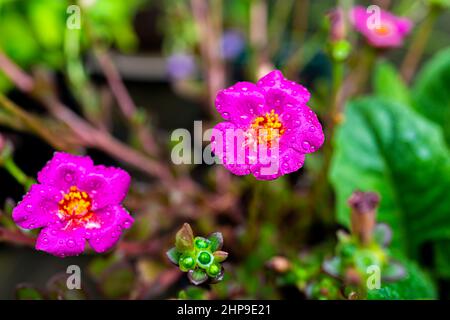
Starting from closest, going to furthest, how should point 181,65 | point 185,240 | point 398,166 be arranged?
point 185,240 → point 398,166 → point 181,65

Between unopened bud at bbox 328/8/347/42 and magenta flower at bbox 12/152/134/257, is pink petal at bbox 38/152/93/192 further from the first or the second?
unopened bud at bbox 328/8/347/42

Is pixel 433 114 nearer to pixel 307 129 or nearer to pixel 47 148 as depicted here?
pixel 307 129

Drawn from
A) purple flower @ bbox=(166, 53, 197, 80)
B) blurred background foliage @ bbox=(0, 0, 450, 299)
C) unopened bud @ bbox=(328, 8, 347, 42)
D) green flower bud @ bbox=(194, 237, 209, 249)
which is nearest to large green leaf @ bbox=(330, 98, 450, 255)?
blurred background foliage @ bbox=(0, 0, 450, 299)

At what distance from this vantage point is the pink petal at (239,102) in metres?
0.35

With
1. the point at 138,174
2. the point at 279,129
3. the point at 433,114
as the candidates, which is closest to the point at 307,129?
the point at 279,129

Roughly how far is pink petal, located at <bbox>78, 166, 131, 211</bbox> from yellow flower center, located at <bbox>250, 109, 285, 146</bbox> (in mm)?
85

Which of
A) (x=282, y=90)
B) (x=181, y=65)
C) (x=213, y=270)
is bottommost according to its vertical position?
(x=213, y=270)

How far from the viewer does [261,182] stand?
44cm

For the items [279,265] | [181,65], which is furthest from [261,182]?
[181,65]

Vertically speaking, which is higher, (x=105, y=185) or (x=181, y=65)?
(x=181, y=65)

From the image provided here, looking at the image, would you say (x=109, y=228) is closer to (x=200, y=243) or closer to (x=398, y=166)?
(x=200, y=243)

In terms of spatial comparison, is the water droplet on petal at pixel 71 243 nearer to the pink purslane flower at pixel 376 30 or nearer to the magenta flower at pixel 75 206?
the magenta flower at pixel 75 206

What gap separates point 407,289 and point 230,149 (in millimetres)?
197

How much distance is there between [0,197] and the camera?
0.80 meters
